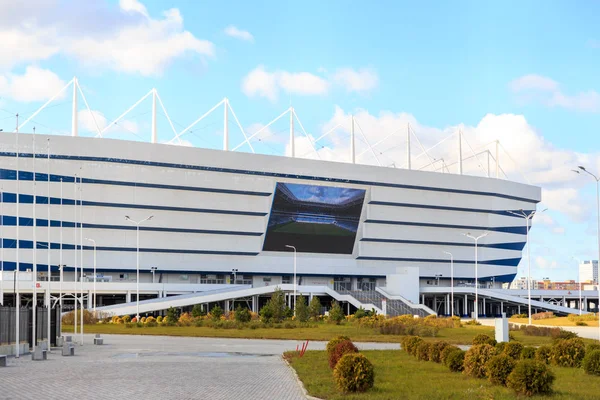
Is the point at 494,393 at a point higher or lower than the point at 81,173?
lower

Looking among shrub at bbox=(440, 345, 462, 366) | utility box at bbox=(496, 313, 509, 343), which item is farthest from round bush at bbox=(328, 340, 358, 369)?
utility box at bbox=(496, 313, 509, 343)

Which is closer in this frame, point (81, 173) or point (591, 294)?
point (81, 173)

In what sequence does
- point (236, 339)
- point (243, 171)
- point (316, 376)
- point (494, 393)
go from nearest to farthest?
point (494, 393), point (316, 376), point (236, 339), point (243, 171)

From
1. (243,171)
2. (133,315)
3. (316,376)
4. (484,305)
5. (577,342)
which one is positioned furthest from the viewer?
(484,305)

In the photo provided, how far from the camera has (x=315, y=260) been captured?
4567 inches

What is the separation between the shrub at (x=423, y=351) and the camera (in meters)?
30.3

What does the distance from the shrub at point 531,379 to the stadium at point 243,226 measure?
6785cm

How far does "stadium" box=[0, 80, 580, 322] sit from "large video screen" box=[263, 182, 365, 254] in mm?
167

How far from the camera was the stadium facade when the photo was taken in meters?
95.2

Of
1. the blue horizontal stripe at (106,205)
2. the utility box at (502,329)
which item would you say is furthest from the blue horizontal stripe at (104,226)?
the utility box at (502,329)

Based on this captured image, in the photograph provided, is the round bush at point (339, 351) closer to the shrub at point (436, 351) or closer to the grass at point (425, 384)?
the grass at point (425, 384)

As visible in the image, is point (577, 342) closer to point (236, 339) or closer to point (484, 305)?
point (236, 339)

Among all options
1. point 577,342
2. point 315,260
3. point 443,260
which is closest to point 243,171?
point 315,260

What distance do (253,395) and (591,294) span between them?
123 metres
